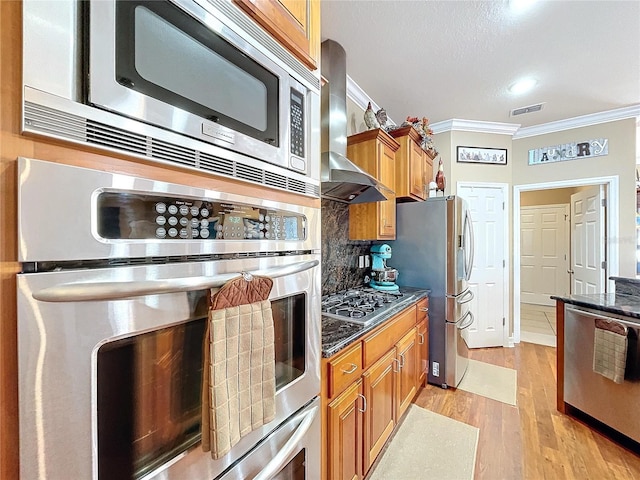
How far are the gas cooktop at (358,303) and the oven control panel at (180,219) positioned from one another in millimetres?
1009

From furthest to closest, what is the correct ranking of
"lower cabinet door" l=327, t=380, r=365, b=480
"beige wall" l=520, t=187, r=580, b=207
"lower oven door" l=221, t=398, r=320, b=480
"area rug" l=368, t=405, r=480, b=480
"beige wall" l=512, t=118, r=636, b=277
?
"beige wall" l=520, t=187, r=580, b=207
"beige wall" l=512, t=118, r=636, b=277
"area rug" l=368, t=405, r=480, b=480
"lower cabinet door" l=327, t=380, r=365, b=480
"lower oven door" l=221, t=398, r=320, b=480

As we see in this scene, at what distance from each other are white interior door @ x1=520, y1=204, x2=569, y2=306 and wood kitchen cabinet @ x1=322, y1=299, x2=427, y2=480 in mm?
5415

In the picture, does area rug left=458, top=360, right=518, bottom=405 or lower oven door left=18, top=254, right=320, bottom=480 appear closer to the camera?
lower oven door left=18, top=254, right=320, bottom=480

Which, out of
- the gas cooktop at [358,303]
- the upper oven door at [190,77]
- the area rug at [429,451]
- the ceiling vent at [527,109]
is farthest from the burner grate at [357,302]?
the ceiling vent at [527,109]

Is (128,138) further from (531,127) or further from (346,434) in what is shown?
(531,127)

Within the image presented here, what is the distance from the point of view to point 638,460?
71.7 inches

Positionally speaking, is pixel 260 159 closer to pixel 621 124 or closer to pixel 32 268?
pixel 32 268

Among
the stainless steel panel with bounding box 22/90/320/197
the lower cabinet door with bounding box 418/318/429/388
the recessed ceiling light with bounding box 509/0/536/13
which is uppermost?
the recessed ceiling light with bounding box 509/0/536/13

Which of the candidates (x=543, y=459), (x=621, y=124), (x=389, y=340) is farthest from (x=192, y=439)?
(x=621, y=124)

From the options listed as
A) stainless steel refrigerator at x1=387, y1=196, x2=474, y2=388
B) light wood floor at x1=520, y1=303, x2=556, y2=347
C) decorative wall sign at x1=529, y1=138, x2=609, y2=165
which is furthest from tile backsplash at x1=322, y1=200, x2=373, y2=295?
light wood floor at x1=520, y1=303, x2=556, y2=347

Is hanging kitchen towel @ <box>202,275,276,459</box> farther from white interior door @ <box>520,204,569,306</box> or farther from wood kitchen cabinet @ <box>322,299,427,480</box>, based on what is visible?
white interior door @ <box>520,204,569,306</box>

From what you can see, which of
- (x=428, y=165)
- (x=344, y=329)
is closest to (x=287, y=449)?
(x=344, y=329)

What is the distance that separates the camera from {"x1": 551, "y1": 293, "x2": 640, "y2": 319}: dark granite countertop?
6.21 ft

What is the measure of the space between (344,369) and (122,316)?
3.41ft
